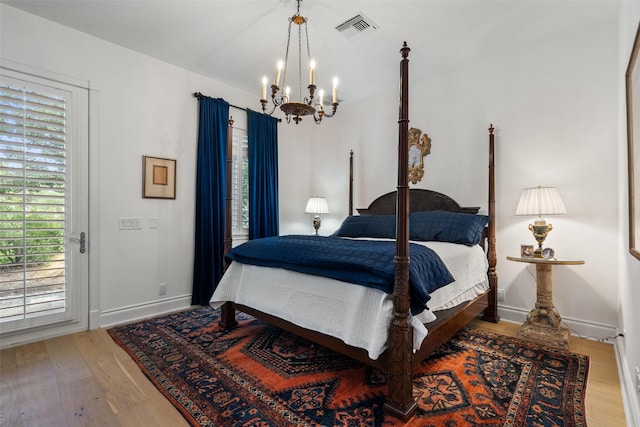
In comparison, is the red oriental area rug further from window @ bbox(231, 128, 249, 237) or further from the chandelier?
the chandelier

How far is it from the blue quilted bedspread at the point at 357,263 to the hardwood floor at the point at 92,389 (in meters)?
1.01

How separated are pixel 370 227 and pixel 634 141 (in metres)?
2.19

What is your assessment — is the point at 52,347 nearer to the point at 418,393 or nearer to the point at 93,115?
the point at 93,115

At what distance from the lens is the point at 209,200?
11.7ft

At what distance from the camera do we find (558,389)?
5.97ft

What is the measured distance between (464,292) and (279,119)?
3.21m

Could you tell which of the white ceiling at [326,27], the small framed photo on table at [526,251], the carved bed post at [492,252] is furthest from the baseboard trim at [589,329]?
the white ceiling at [326,27]

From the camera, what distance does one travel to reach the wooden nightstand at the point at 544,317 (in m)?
2.43

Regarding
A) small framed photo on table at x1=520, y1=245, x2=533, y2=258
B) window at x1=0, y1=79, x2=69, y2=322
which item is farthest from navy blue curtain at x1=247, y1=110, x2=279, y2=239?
small framed photo on table at x1=520, y1=245, x2=533, y2=258

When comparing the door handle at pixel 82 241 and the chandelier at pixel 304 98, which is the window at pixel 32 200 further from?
the chandelier at pixel 304 98

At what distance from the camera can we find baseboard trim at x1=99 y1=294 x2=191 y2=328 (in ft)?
9.54

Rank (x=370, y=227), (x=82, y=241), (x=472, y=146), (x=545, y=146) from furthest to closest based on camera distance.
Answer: (x=370, y=227), (x=472, y=146), (x=545, y=146), (x=82, y=241)

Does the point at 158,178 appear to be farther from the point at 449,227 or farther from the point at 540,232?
the point at 540,232

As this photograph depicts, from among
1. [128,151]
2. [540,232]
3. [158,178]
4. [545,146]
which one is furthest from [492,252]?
[128,151]
